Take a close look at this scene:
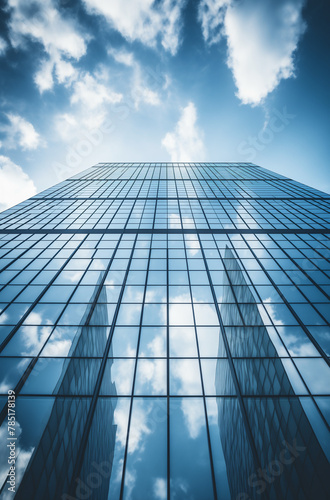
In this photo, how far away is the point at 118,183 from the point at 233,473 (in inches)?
1511

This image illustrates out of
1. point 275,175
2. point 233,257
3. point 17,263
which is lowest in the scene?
point 17,263

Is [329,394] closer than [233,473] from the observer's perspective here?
No

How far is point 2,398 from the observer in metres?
7.93

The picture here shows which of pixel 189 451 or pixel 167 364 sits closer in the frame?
pixel 189 451

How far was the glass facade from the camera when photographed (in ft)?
21.4

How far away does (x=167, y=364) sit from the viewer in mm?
9414

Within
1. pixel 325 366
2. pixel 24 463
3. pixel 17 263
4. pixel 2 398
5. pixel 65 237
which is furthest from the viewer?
pixel 65 237

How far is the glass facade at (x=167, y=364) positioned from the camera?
653cm

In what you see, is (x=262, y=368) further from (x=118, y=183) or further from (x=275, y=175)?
(x=275, y=175)

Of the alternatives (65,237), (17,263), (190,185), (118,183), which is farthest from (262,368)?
(118,183)

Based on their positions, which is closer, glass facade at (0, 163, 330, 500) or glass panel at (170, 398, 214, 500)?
glass panel at (170, 398, 214, 500)

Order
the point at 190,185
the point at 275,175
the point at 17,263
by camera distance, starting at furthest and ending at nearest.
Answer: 1. the point at 275,175
2. the point at 190,185
3. the point at 17,263

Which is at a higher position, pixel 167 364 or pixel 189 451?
pixel 167 364

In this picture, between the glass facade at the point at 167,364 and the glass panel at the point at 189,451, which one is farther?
the glass facade at the point at 167,364
